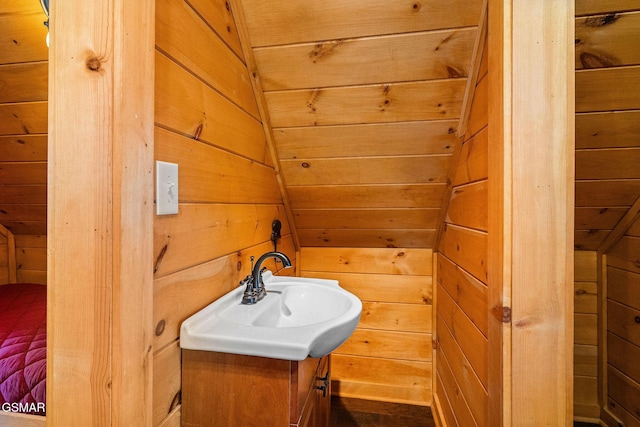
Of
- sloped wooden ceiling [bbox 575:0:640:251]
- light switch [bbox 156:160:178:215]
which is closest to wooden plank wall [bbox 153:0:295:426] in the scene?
light switch [bbox 156:160:178:215]

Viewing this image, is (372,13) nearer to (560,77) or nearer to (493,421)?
(560,77)

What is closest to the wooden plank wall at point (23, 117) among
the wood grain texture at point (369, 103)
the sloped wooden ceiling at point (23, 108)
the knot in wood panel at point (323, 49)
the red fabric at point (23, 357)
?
the sloped wooden ceiling at point (23, 108)

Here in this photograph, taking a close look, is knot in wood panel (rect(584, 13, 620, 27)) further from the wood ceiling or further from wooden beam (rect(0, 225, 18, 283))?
wooden beam (rect(0, 225, 18, 283))

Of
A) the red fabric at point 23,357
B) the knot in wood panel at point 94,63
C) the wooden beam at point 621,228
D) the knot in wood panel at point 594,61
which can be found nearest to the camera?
the knot in wood panel at point 94,63

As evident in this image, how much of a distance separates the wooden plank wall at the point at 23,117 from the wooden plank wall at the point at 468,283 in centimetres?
163

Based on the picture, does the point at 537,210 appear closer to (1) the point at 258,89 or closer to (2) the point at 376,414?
(1) the point at 258,89

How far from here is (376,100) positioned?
3.68ft

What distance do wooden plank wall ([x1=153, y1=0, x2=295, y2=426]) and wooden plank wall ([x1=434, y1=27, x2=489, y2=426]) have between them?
875mm

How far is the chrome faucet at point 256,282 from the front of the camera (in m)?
0.90

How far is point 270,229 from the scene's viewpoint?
135cm

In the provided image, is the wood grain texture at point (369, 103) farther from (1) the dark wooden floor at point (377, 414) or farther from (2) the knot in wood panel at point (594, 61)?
(1) the dark wooden floor at point (377, 414)

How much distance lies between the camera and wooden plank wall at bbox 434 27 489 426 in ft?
3.00

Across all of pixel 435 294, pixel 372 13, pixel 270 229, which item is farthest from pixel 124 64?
pixel 435 294

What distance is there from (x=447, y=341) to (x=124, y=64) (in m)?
1.72
